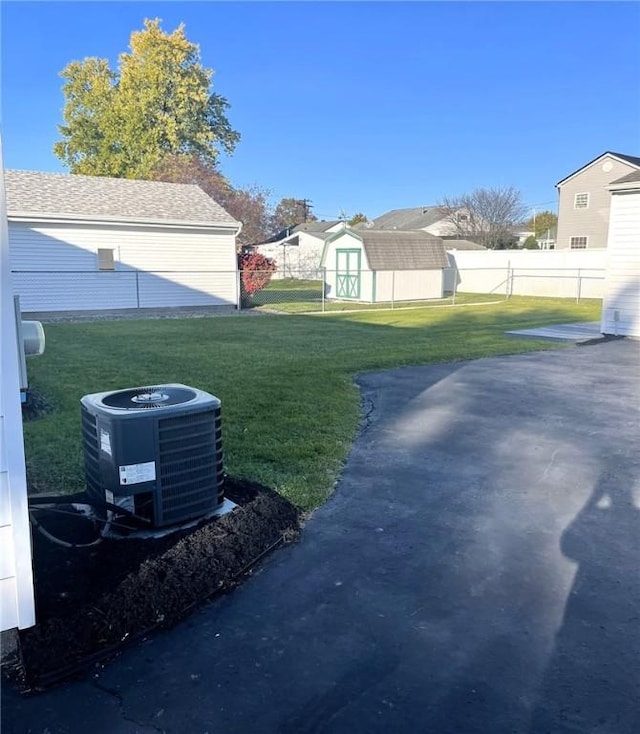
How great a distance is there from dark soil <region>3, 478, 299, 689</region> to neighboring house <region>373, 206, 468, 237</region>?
47775mm

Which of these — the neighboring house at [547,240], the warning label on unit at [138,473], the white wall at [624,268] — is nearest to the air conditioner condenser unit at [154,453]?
the warning label on unit at [138,473]

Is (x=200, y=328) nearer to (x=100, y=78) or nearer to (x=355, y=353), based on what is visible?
(x=355, y=353)

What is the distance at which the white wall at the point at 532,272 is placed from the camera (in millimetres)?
25703

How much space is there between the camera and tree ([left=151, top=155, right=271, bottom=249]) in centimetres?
3406

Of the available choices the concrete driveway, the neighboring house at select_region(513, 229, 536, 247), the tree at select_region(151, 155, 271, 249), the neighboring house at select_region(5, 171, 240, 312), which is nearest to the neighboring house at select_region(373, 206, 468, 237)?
the neighboring house at select_region(513, 229, 536, 247)

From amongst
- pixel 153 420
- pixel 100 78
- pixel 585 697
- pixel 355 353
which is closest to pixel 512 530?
pixel 585 697

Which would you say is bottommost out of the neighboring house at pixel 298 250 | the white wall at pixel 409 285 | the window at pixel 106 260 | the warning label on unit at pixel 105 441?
the warning label on unit at pixel 105 441

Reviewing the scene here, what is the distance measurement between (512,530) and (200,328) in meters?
11.9

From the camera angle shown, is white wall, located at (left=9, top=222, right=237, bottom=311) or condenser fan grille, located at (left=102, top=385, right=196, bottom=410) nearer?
condenser fan grille, located at (left=102, top=385, right=196, bottom=410)

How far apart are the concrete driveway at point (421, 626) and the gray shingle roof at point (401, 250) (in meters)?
19.3

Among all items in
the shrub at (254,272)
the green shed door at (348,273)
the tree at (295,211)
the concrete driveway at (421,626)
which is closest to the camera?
the concrete driveway at (421,626)

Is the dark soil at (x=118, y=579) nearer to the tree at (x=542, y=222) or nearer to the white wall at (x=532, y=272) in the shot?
the white wall at (x=532, y=272)

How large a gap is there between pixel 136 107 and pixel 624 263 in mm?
32059

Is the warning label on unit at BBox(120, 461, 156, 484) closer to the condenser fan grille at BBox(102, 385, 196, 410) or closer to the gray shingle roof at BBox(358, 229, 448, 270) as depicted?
the condenser fan grille at BBox(102, 385, 196, 410)
